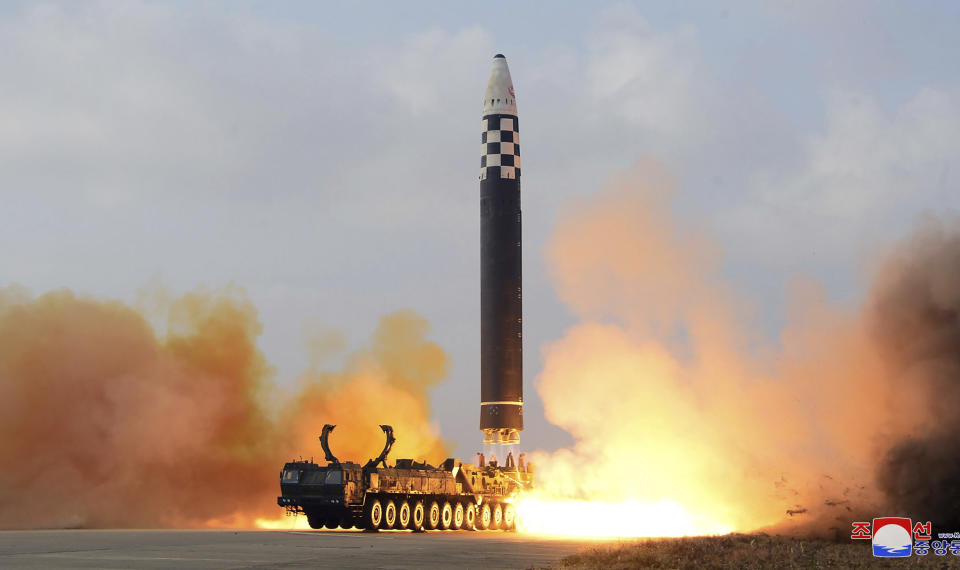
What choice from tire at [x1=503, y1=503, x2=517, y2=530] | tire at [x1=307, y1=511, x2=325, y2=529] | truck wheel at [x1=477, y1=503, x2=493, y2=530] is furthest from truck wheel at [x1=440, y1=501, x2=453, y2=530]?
tire at [x1=307, y1=511, x2=325, y2=529]

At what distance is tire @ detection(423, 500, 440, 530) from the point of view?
43.1 metres

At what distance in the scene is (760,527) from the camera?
37.3 m

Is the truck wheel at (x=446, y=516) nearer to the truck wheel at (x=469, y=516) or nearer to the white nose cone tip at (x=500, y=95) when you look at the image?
the truck wheel at (x=469, y=516)

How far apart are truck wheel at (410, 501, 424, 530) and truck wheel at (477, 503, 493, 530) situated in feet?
12.4

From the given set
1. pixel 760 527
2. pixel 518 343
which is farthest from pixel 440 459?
pixel 760 527

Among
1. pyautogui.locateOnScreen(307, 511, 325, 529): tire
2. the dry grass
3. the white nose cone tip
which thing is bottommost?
the dry grass

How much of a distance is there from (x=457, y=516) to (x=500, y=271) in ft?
35.1

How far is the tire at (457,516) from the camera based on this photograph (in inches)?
1746

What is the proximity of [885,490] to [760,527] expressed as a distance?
4.55 m

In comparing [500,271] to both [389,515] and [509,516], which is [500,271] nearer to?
[509,516]

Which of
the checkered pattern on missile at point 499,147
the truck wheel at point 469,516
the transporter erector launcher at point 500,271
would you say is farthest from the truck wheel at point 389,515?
the checkered pattern on missile at point 499,147

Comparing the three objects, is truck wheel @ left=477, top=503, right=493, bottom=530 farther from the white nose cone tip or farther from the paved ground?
the white nose cone tip

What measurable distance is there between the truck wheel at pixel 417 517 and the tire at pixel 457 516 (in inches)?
79.0

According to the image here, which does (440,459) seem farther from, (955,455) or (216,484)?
(955,455)
